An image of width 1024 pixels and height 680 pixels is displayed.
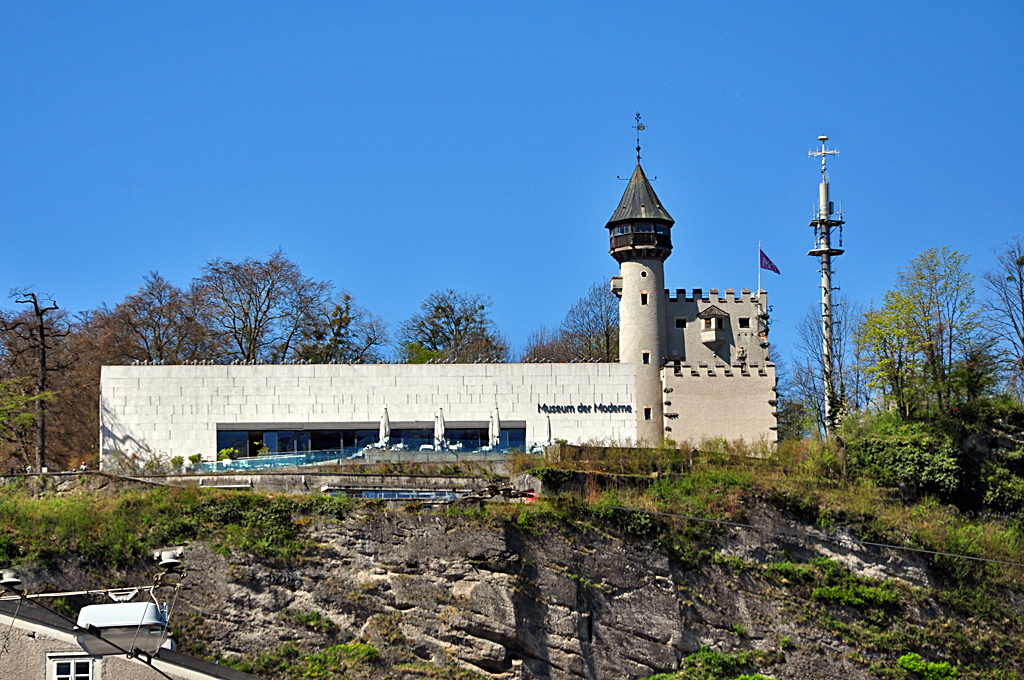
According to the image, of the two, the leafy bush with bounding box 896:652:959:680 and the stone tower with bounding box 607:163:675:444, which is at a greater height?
the stone tower with bounding box 607:163:675:444

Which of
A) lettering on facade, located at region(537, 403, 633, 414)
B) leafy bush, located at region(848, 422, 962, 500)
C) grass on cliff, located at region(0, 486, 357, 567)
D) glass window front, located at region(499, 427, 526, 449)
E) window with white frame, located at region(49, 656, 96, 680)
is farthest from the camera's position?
lettering on facade, located at region(537, 403, 633, 414)

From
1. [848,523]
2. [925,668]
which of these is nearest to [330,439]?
[848,523]

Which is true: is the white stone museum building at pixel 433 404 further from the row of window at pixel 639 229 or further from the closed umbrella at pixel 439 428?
the row of window at pixel 639 229

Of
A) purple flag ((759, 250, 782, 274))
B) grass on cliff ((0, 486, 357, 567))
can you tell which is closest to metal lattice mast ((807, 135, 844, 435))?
purple flag ((759, 250, 782, 274))

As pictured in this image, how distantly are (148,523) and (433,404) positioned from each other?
15.4 metres

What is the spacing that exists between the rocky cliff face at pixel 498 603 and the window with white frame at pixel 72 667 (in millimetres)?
7013

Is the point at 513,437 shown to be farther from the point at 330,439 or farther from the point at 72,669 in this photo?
the point at 72,669

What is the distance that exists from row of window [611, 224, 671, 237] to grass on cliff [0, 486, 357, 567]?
20173 mm

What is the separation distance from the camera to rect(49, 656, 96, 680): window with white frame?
2231 cm

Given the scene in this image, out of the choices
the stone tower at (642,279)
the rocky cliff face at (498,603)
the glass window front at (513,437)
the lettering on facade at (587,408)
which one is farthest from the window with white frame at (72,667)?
the stone tower at (642,279)

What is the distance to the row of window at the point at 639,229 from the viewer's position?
4838cm

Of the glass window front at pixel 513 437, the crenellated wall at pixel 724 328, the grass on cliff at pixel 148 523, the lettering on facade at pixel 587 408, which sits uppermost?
the crenellated wall at pixel 724 328

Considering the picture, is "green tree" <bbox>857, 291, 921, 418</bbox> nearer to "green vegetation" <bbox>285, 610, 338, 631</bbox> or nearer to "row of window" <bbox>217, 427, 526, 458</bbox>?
"row of window" <bbox>217, 427, 526, 458</bbox>

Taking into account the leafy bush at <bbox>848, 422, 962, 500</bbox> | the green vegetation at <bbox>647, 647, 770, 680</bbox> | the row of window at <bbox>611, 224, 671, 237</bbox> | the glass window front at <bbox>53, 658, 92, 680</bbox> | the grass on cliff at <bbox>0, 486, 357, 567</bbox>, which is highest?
the row of window at <bbox>611, 224, 671, 237</bbox>
